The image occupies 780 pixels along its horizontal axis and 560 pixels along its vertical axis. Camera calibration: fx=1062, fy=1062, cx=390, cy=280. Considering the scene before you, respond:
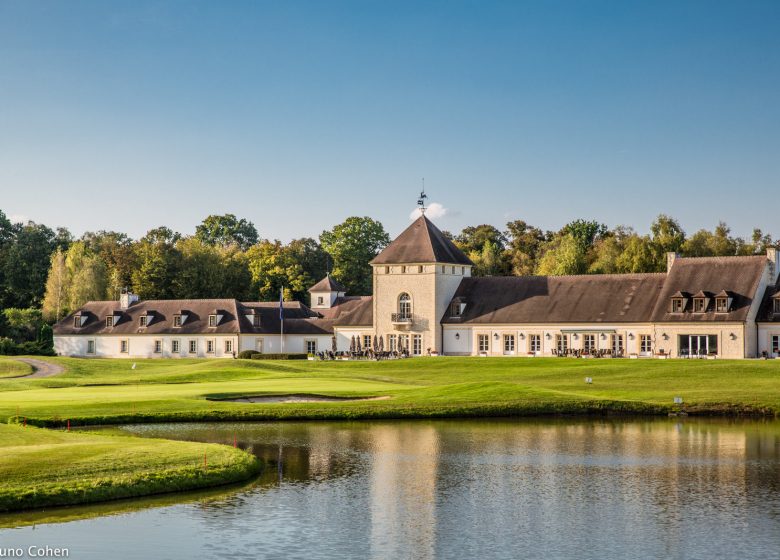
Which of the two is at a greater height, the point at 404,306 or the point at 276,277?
the point at 276,277

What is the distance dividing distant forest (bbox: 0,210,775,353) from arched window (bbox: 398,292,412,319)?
1043 inches

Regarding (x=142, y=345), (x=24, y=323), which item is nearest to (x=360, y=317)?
(x=142, y=345)

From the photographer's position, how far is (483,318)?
74000mm

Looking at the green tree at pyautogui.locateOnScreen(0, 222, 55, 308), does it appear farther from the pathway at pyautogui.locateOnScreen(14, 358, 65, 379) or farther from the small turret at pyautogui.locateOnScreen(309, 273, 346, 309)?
the pathway at pyautogui.locateOnScreen(14, 358, 65, 379)

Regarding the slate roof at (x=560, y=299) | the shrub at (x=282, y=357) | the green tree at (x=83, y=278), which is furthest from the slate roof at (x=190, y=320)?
the slate roof at (x=560, y=299)

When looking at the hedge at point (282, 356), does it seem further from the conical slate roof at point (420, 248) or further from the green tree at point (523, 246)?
the green tree at point (523, 246)

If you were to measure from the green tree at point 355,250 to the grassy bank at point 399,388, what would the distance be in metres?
52.3

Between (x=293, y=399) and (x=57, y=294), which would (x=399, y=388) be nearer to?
(x=293, y=399)

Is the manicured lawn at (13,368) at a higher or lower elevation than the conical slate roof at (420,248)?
lower

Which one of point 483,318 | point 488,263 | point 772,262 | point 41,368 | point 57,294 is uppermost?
point 488,263

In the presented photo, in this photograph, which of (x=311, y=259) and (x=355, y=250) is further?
(x=311, y=259)

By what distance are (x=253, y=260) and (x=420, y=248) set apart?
43.6m

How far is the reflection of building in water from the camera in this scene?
68.4 ft

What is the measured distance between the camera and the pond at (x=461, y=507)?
20.4m
